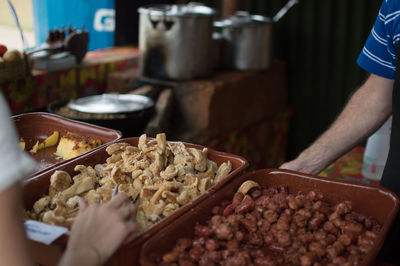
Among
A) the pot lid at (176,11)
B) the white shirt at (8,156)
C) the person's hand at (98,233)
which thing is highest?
the pot lid at (176,11)

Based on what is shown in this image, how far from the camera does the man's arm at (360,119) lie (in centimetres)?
167

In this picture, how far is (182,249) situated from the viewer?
40.1 inches

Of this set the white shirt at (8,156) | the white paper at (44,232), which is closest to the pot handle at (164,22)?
the white paper at (44,232)

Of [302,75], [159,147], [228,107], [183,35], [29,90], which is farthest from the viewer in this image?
[302,75]

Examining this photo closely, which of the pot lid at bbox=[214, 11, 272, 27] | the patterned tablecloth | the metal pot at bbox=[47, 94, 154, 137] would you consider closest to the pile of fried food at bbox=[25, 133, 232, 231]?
the metal pot at bbox=[47, 94, 154, 137]

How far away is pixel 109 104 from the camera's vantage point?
2486 millimetres

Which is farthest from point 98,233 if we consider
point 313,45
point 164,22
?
point 313,45

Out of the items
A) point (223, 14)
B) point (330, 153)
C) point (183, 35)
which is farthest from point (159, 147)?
point (223, 14)

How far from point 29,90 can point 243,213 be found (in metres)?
1.88

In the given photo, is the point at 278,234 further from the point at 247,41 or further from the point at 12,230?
the point at 247,41

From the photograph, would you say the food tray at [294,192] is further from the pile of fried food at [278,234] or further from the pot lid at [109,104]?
the pot lid at [109,104]

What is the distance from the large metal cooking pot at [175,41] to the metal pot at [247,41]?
0.42 m

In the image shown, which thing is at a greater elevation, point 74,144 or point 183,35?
point 183,35

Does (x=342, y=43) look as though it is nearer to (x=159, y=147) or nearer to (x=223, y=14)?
(x=223, y=14)
